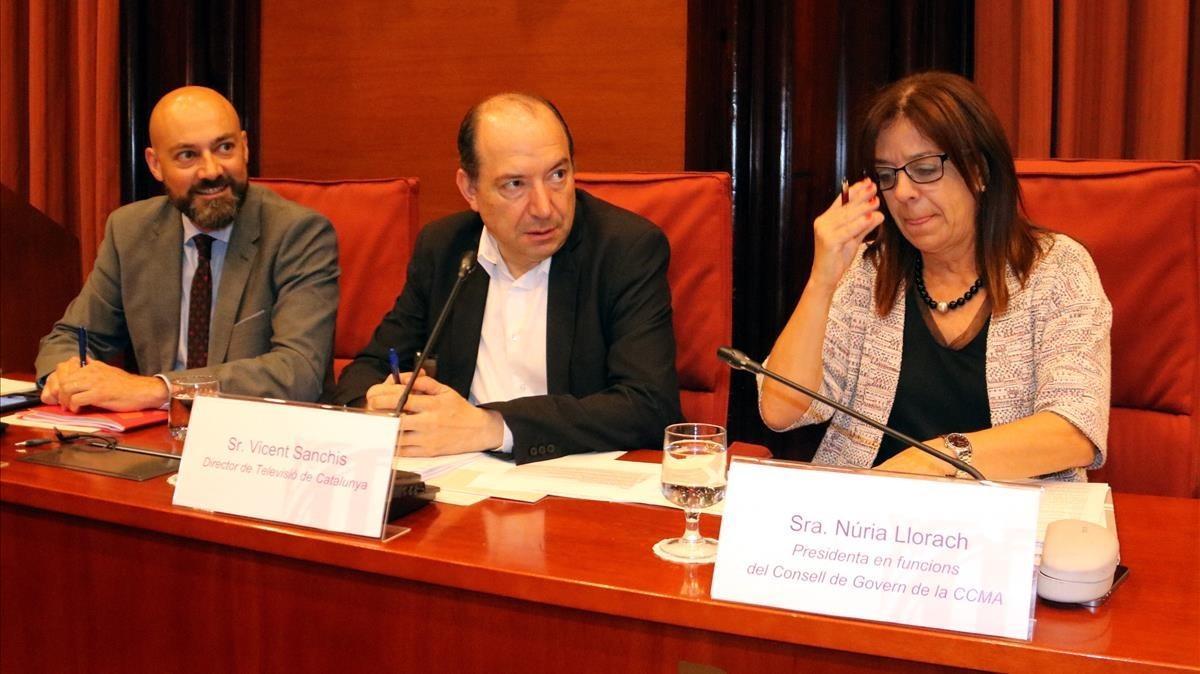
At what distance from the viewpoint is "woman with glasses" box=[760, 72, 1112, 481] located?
1.67 m

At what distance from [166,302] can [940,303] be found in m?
1.74

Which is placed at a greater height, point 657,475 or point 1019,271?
point 1019,271

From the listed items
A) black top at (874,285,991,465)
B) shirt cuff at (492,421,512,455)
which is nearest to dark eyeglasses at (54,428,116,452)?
shirt cuff at (492,421,512,455)

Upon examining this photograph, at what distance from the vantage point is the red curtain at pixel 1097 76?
2.36m

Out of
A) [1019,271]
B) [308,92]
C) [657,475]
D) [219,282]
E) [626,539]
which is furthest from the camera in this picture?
[308,92]

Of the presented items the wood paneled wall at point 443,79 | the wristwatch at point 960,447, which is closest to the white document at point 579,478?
the wristwatch at point 960,447

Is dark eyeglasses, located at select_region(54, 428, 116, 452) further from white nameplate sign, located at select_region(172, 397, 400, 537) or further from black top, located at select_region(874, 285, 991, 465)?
black top, located at select_region(874, 285, 991, 465)

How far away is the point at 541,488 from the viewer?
4.99ft

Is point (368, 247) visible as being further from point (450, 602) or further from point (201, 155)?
point (450, 602)

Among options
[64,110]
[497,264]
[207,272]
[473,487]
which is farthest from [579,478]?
[64,110]

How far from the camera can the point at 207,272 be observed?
2.52 meters

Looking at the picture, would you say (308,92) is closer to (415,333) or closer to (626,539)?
(415,333)

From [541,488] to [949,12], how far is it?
5.85 ft

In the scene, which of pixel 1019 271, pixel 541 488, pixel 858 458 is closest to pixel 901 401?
pixel 858 458
